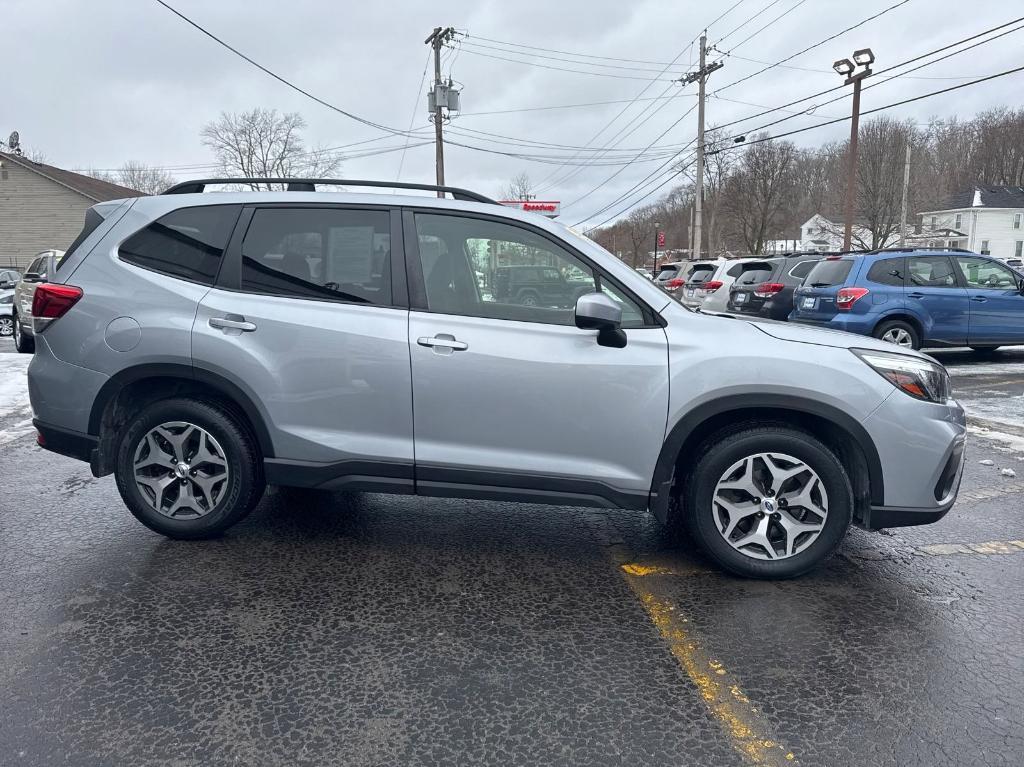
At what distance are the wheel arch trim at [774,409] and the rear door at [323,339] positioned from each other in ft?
4.22

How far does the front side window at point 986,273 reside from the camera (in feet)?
35.9

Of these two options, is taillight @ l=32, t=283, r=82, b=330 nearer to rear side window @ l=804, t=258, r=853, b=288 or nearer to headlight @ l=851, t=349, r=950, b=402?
headlight @ l=851, t=349, r=950, b=402

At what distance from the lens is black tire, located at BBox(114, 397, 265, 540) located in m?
3.89

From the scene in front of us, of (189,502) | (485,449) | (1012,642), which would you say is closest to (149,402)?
(189,502)

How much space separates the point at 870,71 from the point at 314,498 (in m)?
24.6

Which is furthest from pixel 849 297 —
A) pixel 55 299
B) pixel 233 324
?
pixel 55 299

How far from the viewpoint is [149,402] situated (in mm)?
4016

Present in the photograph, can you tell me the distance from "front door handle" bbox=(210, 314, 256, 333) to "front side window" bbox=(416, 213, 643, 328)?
927mm

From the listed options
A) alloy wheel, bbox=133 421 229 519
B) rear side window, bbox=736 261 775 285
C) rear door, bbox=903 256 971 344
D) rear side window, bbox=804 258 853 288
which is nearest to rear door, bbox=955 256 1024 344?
rear door, bbox=903 256 971 344

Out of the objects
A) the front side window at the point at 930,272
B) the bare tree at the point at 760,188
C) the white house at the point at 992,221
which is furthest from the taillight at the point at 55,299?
the white house at the point at 992,221

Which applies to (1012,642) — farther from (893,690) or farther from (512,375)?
(512,375)

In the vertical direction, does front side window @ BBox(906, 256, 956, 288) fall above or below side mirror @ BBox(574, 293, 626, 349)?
above

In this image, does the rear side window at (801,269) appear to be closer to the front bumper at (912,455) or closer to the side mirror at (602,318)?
the front bumper at (912,455)

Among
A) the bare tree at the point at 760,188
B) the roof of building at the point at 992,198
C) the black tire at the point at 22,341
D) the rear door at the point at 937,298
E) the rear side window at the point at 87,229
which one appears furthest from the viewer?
the roof of building at the point at 992,198
